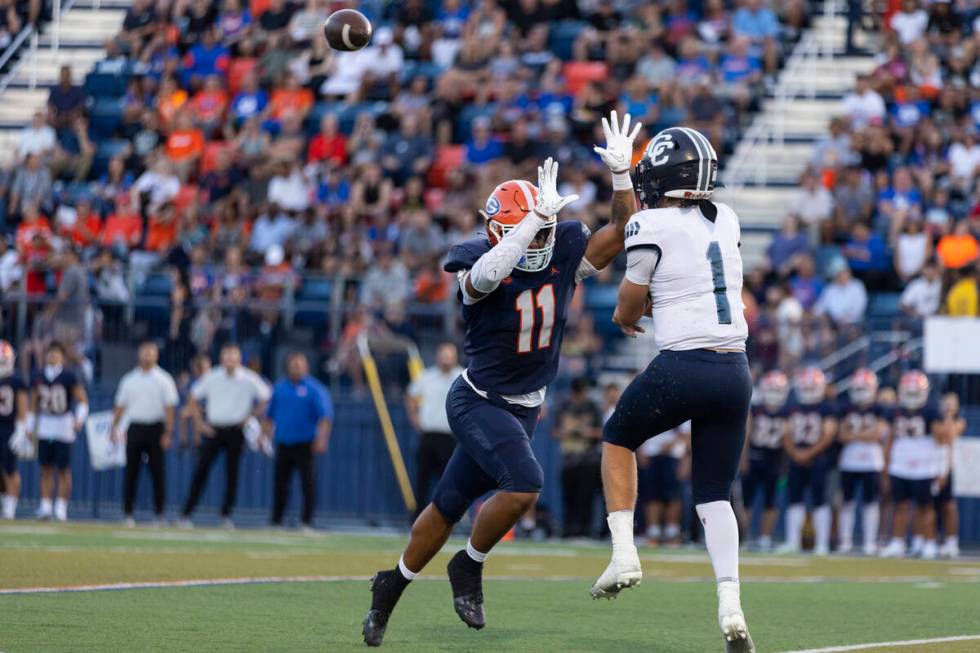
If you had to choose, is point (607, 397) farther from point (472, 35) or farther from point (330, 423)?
point (472, 35)

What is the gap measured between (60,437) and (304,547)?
5.18 m

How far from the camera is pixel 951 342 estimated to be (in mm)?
16344

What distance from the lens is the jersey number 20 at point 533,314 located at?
7348 mm

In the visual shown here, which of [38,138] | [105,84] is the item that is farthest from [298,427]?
[105,84]

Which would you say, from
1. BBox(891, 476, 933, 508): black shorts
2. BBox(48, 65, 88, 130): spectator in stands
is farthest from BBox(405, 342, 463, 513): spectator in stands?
BBox(48, 65, 88, 130): spectator in stands

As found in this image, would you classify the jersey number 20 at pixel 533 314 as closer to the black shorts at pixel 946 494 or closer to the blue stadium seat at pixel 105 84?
the black shorts at pixel 946 494

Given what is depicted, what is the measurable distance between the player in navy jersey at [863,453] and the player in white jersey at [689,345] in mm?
10240

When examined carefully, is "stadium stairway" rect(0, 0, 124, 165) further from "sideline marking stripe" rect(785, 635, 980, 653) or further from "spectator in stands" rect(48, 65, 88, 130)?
"sideline marking stripe" rect(785, 635, 980, 653)

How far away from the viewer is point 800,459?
55.4 feet

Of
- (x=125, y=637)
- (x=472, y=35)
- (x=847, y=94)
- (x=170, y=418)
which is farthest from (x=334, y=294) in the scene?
(x=125, y=637)

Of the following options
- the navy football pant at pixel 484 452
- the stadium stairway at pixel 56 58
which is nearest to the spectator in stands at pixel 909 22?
the stadium stairway at pixel 56 58

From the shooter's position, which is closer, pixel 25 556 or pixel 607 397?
pixel 25 556

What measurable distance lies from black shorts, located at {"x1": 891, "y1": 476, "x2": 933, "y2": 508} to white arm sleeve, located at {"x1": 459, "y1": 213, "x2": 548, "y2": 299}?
10253 millimetres

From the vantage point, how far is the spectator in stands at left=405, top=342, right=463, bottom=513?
17.0 metres
